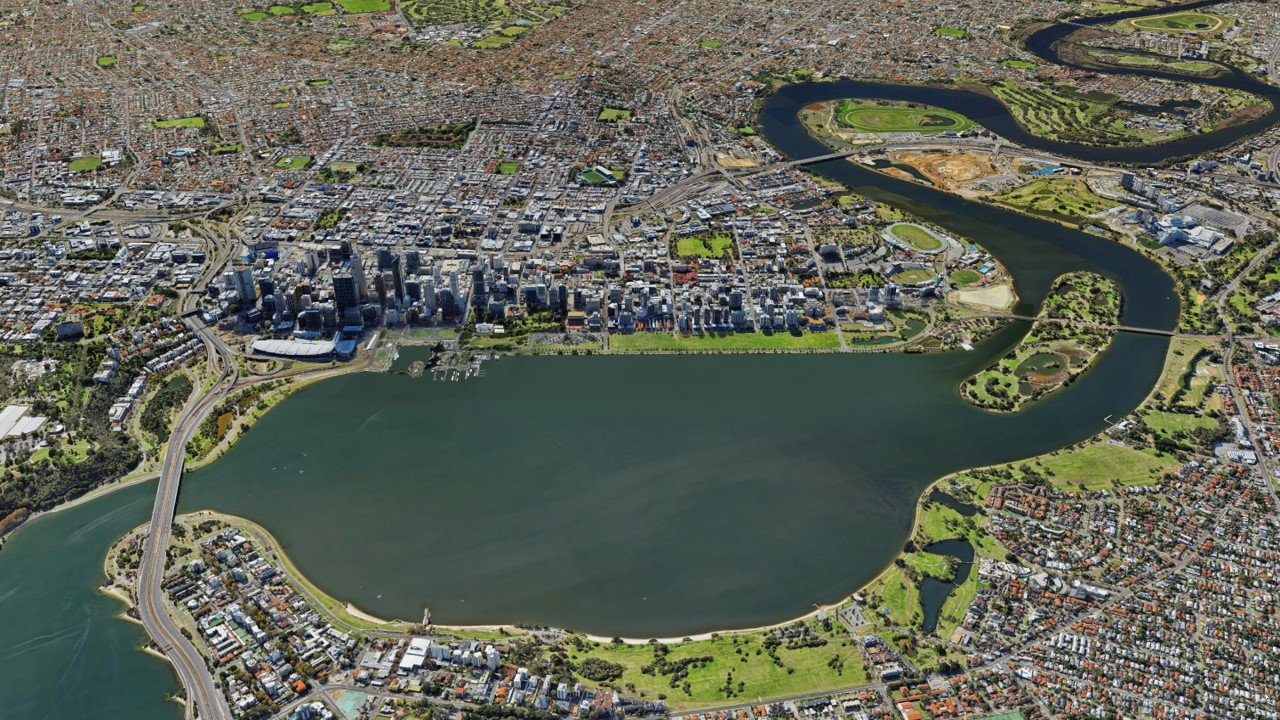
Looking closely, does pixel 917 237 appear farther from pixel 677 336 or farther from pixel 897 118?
pixel 897 118

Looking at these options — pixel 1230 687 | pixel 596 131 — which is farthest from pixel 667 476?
pixel 596 131

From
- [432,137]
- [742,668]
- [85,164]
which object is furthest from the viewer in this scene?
[432,137]

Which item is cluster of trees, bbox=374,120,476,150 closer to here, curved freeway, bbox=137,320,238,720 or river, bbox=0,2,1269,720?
curved freeway, bbox=137,320,238,720

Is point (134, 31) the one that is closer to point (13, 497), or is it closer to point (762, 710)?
point (13, 497)

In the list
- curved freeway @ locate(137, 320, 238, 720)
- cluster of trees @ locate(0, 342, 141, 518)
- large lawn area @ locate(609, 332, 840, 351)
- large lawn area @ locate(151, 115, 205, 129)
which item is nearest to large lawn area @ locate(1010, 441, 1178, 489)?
large lawn area @ locate(609, 332, 840, 351)

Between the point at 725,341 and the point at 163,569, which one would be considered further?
the point at 725,341

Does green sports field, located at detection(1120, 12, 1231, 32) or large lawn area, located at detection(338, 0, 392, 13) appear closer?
green sports field, located at detection(1120, 12, 1231, 32)

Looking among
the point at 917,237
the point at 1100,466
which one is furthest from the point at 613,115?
the point at 1100,466
